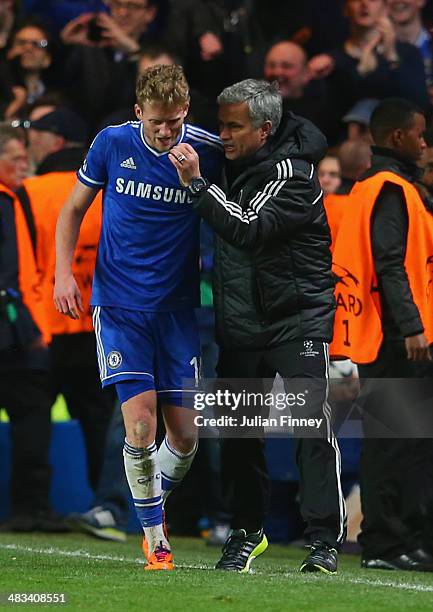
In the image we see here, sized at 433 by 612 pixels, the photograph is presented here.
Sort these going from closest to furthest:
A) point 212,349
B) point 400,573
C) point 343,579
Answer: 1. point 343,579
2. point 400,573
3. point 212,349

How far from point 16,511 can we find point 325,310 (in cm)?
384

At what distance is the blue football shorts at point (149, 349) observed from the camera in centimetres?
766

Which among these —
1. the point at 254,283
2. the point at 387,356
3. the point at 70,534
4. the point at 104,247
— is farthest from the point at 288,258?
the point at 70,534

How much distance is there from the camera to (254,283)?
7.62 meters

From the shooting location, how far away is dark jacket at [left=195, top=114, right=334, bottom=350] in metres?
7.55

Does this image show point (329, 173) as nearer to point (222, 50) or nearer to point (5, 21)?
point (222, 50)

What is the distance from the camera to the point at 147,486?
773 cm

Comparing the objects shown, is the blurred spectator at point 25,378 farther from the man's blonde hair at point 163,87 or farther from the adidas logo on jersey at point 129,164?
the man's blonde hair at point 163,87

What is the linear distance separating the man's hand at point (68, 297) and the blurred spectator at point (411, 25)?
665cm

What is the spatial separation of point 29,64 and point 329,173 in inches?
156

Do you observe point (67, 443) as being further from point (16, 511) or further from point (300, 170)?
point (300, 170)

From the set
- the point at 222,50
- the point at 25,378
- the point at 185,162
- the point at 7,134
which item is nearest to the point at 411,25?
the point at 222,50

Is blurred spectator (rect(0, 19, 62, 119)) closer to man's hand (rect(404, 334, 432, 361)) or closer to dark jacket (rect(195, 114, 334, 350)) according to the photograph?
man's hand (rect(404, 334, 432, 361))

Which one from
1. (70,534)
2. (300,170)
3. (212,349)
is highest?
(300,170)
